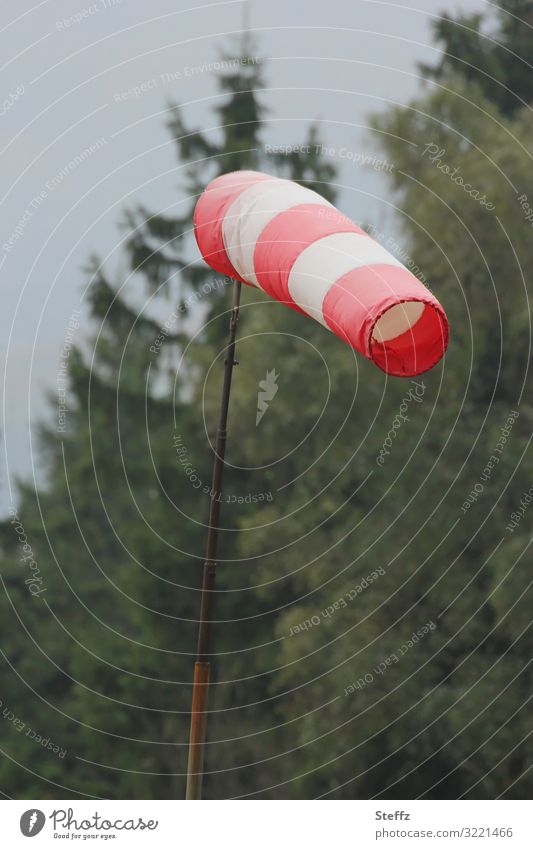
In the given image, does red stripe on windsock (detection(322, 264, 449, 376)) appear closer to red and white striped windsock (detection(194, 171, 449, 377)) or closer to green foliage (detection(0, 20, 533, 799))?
red and white striped windsock (detection(194, 171, 449, 377))

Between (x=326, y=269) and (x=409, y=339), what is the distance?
496 mm

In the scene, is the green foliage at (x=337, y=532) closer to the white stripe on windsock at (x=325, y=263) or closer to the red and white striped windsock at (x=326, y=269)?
the red and white striped windsock at (x=326, y=269)

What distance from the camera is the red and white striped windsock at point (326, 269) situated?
5.95 metres

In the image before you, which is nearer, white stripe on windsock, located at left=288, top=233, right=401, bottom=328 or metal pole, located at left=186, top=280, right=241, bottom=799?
white stripe on windsock, located at left=288, top=233, right=401, bottom=328

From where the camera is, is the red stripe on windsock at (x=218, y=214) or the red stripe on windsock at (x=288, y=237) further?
the red stripe on windsock at (x=218, y=214)

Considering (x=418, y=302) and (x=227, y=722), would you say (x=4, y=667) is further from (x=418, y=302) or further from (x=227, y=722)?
(x=418, y=302)

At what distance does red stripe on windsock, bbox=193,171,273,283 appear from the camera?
23.9 feet

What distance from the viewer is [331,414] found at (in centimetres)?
2331

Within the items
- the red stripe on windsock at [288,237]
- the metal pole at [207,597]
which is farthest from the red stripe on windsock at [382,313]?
the metal pole at [207,597]

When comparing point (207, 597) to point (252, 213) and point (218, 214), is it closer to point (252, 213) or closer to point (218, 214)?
point (252, 213)

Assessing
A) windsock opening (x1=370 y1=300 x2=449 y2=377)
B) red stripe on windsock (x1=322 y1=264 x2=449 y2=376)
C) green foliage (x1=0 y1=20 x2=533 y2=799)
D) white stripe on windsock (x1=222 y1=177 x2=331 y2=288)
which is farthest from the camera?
green foliage (x1=0 y1=20 x2=533 y2=799)

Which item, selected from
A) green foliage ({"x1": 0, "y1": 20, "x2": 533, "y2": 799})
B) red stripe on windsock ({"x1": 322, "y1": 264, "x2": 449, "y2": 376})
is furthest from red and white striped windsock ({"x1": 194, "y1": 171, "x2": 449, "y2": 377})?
green foliage ({"x1": 0, "y1": 20, "x2": 533, "y2": 799})
